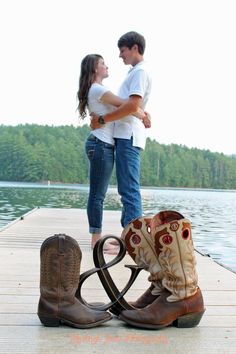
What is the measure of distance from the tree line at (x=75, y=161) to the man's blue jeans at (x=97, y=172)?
8025 centimetres

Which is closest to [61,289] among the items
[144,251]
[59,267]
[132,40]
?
[59,267]

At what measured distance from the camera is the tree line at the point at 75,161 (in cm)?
8569

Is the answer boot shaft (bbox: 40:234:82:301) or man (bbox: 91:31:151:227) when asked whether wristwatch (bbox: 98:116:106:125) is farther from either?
boot shaft (bbox: 40:234:82:301)

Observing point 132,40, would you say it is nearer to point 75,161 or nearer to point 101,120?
point 101,120

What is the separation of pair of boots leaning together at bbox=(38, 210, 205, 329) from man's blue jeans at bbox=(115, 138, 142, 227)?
1.50 meters

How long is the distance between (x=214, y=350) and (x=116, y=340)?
0.34 m

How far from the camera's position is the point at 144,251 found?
217 centimetres

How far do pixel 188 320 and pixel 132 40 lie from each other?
2.08 meters

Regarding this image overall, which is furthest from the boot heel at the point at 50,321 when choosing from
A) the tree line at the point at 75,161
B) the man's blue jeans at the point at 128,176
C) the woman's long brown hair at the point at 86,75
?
the tree line at the point at 75,161

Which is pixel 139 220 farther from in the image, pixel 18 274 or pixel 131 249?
pixel 18 274

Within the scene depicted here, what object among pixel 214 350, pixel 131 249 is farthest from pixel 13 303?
pixel 214 350

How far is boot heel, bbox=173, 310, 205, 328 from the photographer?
2069mm

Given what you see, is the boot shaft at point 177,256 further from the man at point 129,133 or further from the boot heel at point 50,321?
the man at point 129,133

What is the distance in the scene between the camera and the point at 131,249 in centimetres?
219
